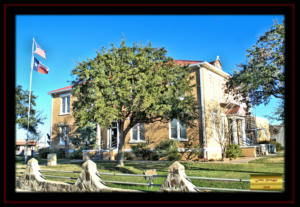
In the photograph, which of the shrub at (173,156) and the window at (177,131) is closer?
the shrub at (173,156)

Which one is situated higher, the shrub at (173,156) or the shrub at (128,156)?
the shrub at (173,156)

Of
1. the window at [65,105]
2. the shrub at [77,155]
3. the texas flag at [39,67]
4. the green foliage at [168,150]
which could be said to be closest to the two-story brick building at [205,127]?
the green foliage at [168,150]

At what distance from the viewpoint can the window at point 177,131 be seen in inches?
744

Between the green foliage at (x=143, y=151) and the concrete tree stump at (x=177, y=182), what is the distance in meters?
12.5

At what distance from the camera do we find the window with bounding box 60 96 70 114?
26.0 meters

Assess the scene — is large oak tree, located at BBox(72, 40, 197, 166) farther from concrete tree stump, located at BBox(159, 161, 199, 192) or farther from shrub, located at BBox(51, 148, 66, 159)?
shrub, located at BBox(51, 148, 66, 159)

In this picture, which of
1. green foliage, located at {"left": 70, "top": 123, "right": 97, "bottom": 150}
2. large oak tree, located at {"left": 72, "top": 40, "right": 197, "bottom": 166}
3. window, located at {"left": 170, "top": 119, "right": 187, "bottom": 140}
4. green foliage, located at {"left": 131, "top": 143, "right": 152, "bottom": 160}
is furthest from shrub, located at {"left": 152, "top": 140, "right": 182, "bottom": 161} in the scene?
green foliage, located at {"left": 70, "top": 123, "right": 97, "bottom": 150}

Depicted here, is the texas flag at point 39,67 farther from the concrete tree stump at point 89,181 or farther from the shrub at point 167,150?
the concrete tree stump at point 89,181

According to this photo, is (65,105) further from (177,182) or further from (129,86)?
(177,182)

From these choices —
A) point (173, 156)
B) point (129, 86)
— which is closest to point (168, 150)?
point (173, 156)

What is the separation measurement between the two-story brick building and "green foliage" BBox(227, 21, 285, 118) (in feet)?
16.4

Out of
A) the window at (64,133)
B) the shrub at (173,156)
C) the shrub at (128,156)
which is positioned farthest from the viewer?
the window at (64,133)

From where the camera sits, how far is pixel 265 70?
9594 mm

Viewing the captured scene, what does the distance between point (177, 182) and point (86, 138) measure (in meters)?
17.3
